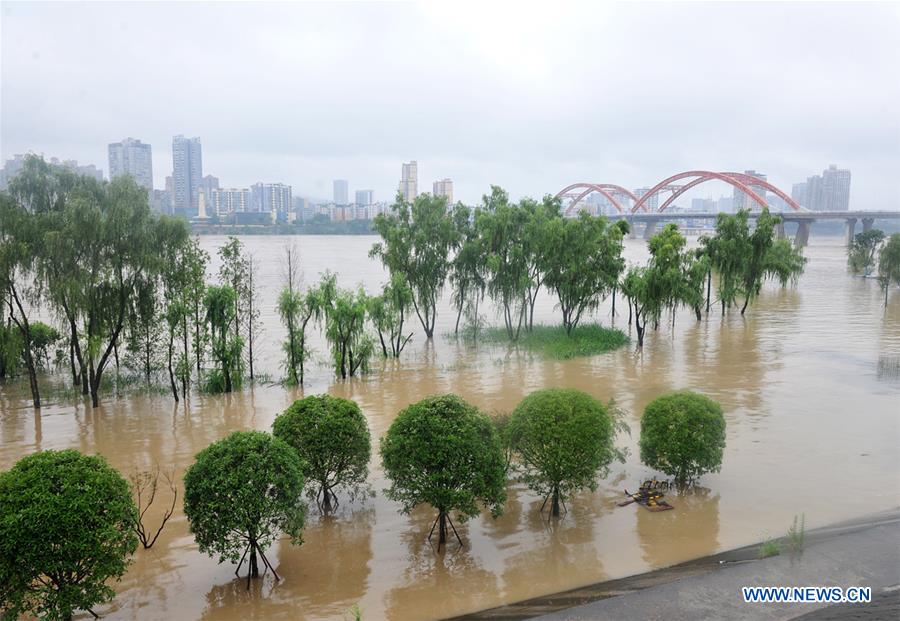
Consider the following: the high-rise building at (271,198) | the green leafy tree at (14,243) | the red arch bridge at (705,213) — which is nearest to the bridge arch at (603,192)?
the red arch bridge at (705,213)

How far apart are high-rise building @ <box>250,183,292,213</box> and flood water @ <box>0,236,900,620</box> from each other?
8336 cm

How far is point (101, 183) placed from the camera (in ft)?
59.3

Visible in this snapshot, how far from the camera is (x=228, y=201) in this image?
334 ft

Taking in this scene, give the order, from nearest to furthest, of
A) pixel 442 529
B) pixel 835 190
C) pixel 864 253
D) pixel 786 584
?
pixel 786 584
pixel 442 529
pixel 864 253
pixel 835 190

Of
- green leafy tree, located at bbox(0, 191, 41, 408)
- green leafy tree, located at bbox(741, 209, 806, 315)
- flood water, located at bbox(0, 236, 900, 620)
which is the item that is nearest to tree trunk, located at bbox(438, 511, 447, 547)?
flood water, located at bbox(0, 236, 900, 620)

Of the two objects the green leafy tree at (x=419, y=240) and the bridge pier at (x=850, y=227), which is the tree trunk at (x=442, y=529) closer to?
the green leafy tree at (x=419, y=240)

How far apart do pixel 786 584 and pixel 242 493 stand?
6705 mm

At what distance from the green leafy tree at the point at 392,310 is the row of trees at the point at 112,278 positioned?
450cm

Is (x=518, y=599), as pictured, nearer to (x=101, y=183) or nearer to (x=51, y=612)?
(x=51, y=612)

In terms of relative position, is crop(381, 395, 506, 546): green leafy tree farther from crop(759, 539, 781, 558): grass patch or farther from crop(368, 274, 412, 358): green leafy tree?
crop(368, 274, 412, 358): green leafy tree

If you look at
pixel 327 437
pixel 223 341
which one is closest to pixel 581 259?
pixel 223 341

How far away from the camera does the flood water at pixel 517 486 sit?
879 cm

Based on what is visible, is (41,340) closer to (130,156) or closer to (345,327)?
(345,327)

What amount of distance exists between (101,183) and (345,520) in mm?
12459
